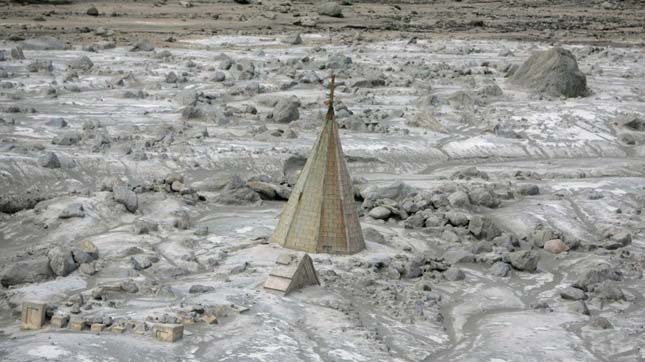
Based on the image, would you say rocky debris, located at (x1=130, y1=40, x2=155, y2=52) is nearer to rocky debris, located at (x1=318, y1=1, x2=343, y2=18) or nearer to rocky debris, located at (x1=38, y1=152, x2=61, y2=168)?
rocky debris, located at (x1=38, y1=152, x2=61, y2=168)

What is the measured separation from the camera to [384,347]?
843 centimetres

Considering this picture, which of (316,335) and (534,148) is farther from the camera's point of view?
(534,148)

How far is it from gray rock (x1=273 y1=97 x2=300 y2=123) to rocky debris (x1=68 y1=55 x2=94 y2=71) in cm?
432

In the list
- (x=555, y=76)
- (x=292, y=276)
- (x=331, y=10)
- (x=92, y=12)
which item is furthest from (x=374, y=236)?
(x=331, y=10)

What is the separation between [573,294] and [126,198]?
15.9 ft

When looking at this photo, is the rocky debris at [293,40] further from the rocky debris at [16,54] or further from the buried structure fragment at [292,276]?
the buried structure fragment at [292,276]

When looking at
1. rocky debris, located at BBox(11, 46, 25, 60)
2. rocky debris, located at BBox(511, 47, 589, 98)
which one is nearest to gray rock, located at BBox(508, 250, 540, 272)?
rocky debris, located at BBox(511, 47, 589, 98)

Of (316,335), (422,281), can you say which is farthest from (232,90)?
(316,335)

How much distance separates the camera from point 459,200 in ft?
42.3

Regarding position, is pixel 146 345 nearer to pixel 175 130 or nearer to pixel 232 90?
pixel 175 130

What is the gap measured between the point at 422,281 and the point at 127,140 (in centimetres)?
583

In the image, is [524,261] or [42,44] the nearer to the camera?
[524,261]

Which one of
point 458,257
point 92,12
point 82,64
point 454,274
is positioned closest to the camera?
point 454,274

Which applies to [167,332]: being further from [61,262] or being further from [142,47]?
→ [142,47]
